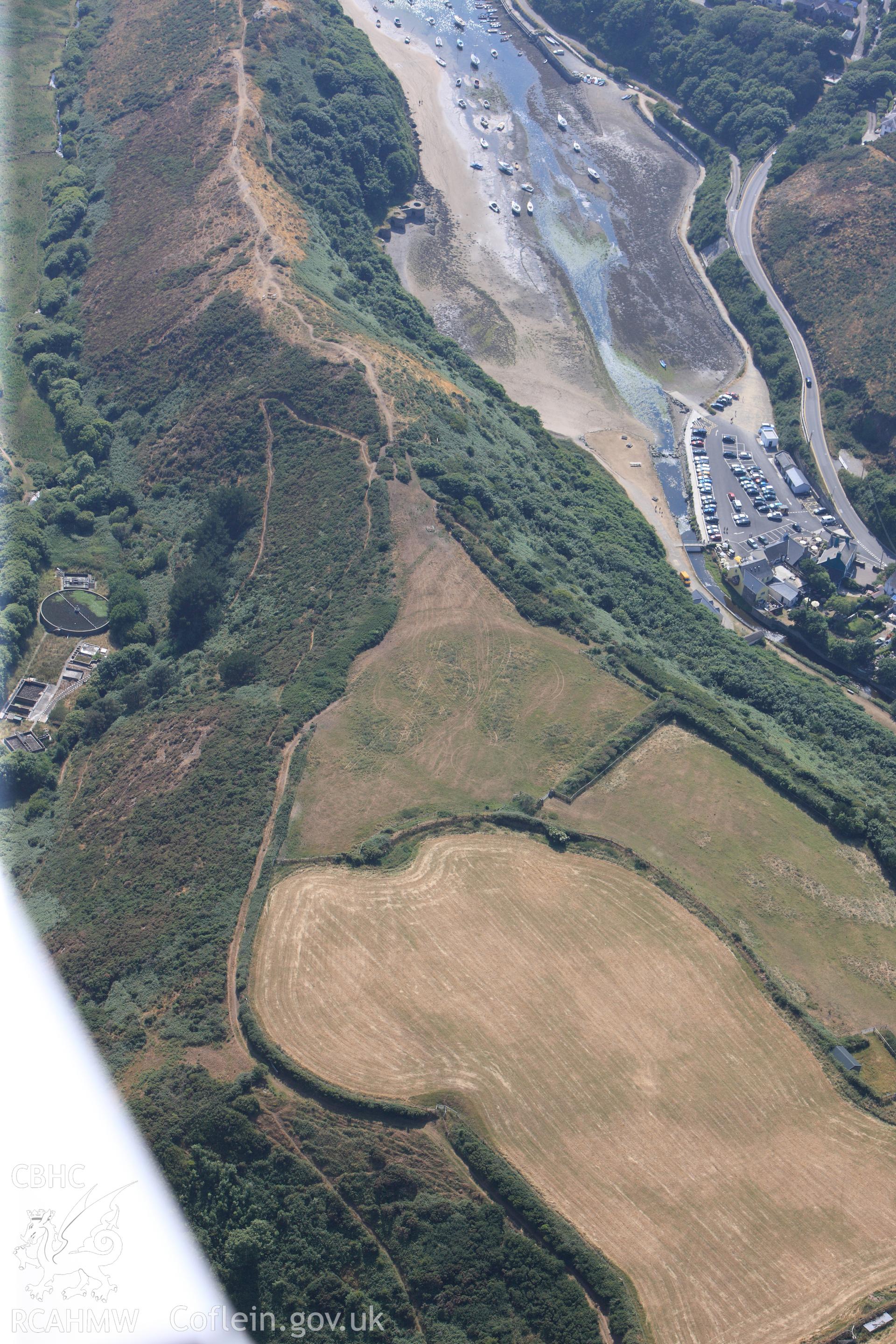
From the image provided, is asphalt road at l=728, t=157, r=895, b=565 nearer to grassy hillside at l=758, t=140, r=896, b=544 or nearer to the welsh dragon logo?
grassy hillside at l=758, t=140, r=896, b=544

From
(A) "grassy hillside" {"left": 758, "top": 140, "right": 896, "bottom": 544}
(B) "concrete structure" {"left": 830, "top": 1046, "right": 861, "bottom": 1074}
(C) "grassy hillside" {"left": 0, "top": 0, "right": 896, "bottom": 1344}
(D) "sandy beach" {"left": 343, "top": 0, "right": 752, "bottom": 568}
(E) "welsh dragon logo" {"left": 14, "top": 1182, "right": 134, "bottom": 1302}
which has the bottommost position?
(E) "welsh dragon logo" {"left": 14, "top": 1182, "right": 134, "bottom": 1302}

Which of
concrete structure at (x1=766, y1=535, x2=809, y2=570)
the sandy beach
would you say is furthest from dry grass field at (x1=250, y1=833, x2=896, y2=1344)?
the sandy beach

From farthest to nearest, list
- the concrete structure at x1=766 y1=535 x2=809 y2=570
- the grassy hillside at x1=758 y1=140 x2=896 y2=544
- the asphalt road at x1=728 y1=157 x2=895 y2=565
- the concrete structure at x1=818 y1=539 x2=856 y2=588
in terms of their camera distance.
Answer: the grassy hillside at x1=758 y1=140 x2=896 y2=544
the asphalt road at x1=728 y1=157 x2=895 y2=565
the concrete structure at x1=766 y1=535 x2=809 y2=570
the concrete structure at x1=818 y1=539 x2=856 y2=588

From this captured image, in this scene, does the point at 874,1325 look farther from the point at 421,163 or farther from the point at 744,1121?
the point at 421,163

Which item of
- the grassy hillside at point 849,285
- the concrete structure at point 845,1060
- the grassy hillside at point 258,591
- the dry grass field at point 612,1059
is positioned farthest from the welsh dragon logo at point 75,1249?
the grassy hillside at point 849,285

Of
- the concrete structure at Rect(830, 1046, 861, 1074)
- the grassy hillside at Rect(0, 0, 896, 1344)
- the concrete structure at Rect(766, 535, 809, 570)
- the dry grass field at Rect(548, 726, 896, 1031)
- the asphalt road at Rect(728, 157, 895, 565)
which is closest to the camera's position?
the grassy hillside at Rect(0, 0, 896, 1344)

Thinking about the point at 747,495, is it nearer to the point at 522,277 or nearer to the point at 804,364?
the point at 804,364
